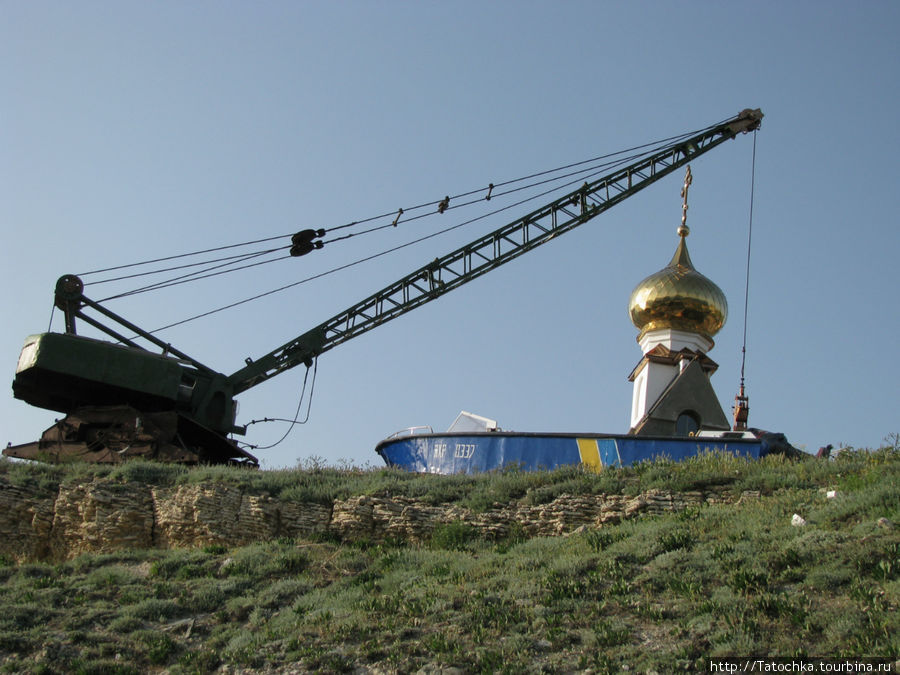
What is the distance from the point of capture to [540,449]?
2131 cm

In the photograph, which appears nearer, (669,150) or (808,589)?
(808,589)

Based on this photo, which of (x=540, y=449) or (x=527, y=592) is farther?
(x=540, y=449)

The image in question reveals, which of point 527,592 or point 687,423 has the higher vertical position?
point 687,423

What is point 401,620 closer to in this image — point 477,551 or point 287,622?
point 287,622

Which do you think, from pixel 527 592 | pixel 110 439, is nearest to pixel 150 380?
pixel 110 439

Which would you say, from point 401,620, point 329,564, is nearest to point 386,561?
point 329,564

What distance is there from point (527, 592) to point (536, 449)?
989 cm

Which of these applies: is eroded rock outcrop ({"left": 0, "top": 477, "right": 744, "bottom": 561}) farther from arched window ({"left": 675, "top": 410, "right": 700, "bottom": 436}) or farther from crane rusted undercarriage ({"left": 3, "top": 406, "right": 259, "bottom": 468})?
arched window ({"left": 675, "top": 410, "right": 700, "bottom": 436})

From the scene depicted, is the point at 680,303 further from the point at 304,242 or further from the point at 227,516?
the point at 227,516

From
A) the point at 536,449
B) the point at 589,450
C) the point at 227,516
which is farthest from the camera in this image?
the point at 536,449

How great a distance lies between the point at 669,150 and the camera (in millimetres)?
27906

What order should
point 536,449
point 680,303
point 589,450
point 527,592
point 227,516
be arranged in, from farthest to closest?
point 680,303 < point 536,449 < point 589,450 < point 227,516 < point 527,592

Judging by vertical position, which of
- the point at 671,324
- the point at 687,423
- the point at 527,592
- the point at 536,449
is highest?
the point at 671,324

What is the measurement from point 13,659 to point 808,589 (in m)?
8.54
